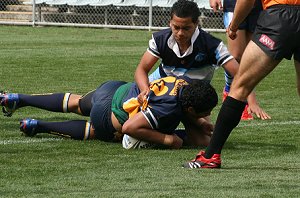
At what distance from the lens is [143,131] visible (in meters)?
7.46

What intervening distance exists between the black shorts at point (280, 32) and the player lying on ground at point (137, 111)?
960mm

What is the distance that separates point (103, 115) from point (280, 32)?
1.93 m

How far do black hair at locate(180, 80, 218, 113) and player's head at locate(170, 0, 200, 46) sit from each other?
0.45 metres

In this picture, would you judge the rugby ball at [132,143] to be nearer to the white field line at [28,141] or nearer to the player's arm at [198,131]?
the player's arm at [198,131]

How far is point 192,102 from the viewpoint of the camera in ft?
23.9

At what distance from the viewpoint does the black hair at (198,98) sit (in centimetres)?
727

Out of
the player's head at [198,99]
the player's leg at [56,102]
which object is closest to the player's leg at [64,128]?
the player's leg at [56,102]

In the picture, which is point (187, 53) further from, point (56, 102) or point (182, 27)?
point (56, 102)

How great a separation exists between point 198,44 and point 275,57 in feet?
4.73

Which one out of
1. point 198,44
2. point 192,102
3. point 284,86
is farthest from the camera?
point 284,86

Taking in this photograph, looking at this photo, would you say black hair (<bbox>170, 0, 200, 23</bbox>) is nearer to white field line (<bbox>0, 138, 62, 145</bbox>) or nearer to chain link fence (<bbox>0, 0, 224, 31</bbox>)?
white field line (<bbox>0, 138, 62, 145</bbox>)

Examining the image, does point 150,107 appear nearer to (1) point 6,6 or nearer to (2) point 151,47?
(2) point 151,47

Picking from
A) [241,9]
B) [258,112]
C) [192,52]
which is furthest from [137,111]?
[258,112]

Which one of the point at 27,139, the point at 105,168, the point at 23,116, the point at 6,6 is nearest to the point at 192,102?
the point at 105,168
